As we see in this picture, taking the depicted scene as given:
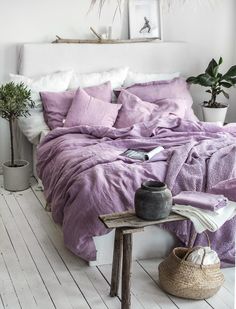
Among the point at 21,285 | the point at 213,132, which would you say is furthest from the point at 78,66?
the point at 21,285

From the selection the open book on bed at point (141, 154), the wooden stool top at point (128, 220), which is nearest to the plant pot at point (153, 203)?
the wooden stool top at point (128, 220)

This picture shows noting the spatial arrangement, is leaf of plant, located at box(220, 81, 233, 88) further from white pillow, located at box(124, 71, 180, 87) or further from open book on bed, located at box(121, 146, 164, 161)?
open book on bed, located at box(121, 146, 164, 161)

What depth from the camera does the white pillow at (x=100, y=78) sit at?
484 cm

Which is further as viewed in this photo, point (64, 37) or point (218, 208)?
point (64, 37)

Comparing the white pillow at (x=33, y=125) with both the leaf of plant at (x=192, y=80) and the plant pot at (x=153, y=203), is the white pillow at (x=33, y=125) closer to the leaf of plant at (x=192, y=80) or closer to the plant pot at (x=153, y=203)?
the leaf of plant at (x=192, y=80)

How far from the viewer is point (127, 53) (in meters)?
5.07

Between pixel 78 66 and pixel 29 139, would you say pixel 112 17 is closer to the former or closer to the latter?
pixel 78 66

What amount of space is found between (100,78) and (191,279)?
264 cm

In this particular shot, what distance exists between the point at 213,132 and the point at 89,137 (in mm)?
1030

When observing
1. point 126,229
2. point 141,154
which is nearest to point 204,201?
point 126,229

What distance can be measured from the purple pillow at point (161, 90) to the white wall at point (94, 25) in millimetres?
474

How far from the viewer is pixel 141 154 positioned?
3570mm

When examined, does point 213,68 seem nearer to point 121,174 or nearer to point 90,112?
point 90,112

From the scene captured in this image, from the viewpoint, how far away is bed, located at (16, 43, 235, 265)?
127 inches
